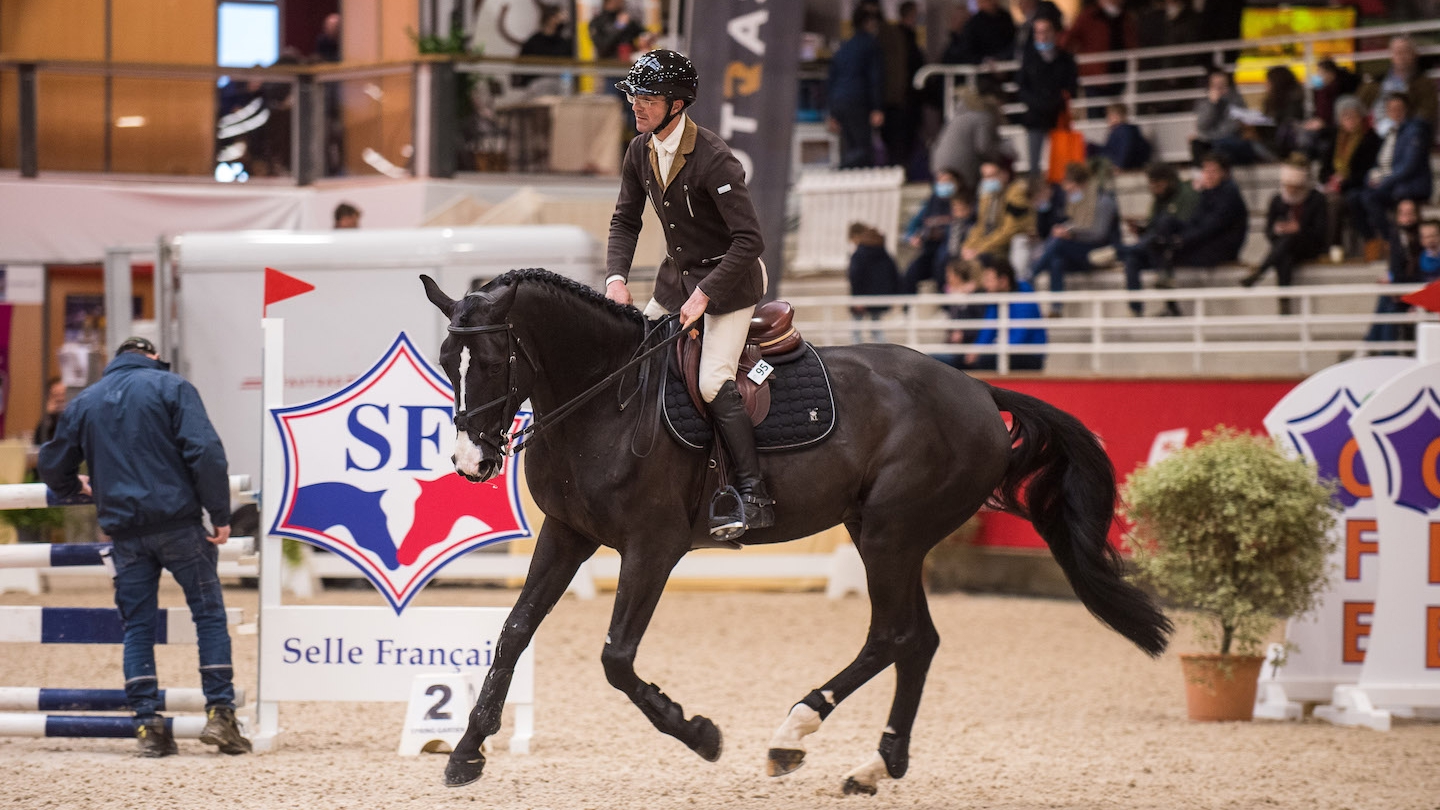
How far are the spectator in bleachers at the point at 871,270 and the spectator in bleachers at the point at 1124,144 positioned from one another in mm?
2741

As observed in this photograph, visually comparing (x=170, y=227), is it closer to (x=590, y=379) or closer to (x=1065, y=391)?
(x=1065, y=391)

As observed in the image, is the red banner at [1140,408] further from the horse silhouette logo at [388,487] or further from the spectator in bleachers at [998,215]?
the horse silhouette logo at [388,487]

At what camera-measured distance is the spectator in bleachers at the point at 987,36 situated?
17.8 metres

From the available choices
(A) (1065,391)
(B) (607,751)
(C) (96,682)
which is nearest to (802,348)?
(B) (607,751)

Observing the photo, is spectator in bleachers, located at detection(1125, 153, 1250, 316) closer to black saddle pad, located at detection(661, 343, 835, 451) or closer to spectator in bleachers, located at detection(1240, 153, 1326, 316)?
spectator in bleachers, located at detection(1240, 153, 1326, 316)

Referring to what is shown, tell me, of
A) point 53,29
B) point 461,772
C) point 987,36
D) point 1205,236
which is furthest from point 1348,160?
point 53,29

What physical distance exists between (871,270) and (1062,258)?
1.81 meters

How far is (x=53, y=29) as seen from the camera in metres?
17.4

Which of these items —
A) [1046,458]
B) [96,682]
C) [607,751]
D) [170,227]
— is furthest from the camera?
[170,227]

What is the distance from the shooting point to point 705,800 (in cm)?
623

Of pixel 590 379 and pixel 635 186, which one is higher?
pixel 635 186

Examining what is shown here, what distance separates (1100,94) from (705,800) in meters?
14.5

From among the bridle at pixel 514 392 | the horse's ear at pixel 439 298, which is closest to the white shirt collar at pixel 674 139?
the bridle at pixel 514 392

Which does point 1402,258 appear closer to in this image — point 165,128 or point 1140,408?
point 1140,408
